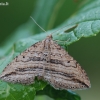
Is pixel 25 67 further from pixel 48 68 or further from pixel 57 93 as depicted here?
pixel 57 93

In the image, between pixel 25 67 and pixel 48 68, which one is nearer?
pixel 48 68

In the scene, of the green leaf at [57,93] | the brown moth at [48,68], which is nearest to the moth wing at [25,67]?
the brown moth at [48,68]

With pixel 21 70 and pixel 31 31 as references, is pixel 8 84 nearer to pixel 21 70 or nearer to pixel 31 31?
pixel 21 70

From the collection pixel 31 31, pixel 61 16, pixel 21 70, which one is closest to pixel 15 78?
pixel 21 70

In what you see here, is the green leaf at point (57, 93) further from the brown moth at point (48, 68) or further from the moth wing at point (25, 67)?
the moth wing at point (25, 67)

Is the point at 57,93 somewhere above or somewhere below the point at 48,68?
below

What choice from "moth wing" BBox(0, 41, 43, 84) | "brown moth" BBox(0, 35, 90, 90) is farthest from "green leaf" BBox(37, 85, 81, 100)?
"moth wing" BBox(0, 41, 43, 84)

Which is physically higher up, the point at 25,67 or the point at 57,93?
the point at 25,67

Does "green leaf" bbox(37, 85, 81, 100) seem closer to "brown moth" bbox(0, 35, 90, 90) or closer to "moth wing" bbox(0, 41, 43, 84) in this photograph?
"brown moth" bbox(0, 35, 90, 90)

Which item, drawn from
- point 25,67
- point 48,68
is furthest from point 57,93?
point 25,67
